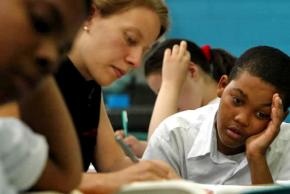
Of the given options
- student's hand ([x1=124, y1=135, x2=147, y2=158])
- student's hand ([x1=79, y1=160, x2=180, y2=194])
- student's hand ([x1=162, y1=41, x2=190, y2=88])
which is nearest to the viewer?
student's hand ([x1=79, y1=160, x2=180, y2=194])

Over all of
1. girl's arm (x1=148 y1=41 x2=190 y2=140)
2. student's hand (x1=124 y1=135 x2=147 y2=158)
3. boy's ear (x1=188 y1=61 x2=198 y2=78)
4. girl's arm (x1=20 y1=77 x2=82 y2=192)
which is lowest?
student's hand (x1=124 y1=135 x2=147 y2=158)

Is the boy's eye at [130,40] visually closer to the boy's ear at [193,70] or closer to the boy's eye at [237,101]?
the boy's eye at [237,101]

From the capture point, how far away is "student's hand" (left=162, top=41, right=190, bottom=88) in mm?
2121

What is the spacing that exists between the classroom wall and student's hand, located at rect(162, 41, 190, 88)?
1334mm

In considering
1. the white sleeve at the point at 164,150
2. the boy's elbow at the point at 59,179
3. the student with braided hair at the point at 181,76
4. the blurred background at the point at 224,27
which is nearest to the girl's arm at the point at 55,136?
the boy's elbow at the point at 59,179

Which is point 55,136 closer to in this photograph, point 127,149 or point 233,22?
point 127,149

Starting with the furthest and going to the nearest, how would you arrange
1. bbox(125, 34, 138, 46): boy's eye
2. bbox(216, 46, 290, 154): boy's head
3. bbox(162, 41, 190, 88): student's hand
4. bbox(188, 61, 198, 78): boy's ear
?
bbox(188, 61, 198, 78): boy's ear, bbox(162, 41, 190, 88): student's hand, bbox(216, 46, 290, 154): boy's head, bbox(125, 34, 138, 46): boy's eye

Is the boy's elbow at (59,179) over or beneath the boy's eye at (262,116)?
over

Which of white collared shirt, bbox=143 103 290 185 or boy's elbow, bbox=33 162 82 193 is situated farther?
white collared shirt, bbox=143 103 290 185

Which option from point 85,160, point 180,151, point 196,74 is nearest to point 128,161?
point 85,160

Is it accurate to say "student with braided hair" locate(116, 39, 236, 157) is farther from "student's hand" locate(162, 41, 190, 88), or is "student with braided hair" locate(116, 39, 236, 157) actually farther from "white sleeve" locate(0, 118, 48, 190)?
"white sleeve" locate(0, 118, 48, 190)

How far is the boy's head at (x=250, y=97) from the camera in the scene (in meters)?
1.61

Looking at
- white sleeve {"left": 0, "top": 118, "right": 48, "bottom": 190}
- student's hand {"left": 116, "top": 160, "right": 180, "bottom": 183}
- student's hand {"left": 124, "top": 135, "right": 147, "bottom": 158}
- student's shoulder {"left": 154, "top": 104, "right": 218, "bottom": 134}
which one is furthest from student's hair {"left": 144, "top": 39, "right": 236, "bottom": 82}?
white sleeve {"left": 0, "top": 118, "right": 48, "bottom": 190}

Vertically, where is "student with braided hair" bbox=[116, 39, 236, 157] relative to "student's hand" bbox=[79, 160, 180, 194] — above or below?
below
